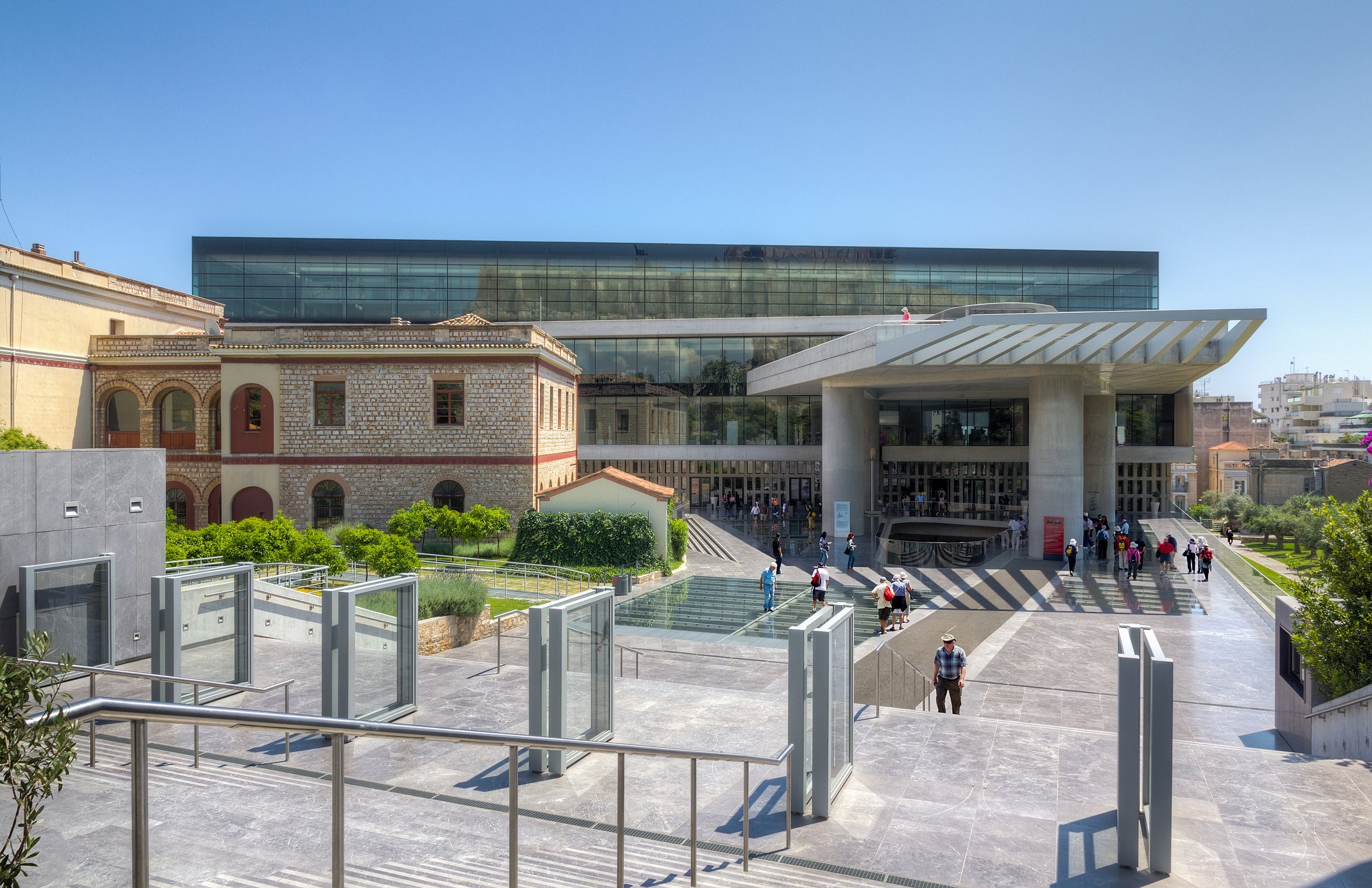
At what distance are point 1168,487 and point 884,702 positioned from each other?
Result: 43.3m

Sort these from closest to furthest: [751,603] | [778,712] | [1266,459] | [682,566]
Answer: [778,712] < [751,603] < [682,566] < [1266,459]

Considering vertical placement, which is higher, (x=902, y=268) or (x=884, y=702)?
(x=902, y=268)

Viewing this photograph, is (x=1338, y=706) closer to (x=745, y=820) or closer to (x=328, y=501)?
(x=745, y=820)

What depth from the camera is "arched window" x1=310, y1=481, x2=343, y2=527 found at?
31.0 m

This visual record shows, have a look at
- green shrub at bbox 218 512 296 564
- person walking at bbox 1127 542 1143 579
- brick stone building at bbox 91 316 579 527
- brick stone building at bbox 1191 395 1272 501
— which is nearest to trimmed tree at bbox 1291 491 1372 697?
person walking at bbox 1127 542 1143 579

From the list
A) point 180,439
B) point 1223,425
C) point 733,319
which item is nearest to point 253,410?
point 180,439

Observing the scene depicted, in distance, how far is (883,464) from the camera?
169 ft

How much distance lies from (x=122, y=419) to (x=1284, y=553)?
5022 centimetres

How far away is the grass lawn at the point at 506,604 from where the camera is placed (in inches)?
782

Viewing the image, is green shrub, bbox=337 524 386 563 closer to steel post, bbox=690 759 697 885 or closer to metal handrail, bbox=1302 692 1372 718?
steel post, bbox=690 759 697 885

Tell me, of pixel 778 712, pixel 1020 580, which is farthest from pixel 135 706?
pixel 1020 580

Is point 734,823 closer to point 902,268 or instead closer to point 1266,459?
point 902,268

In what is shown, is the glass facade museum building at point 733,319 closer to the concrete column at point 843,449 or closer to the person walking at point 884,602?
the concrete column at point 843,449

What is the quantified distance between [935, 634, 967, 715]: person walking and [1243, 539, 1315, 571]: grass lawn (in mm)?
27146
